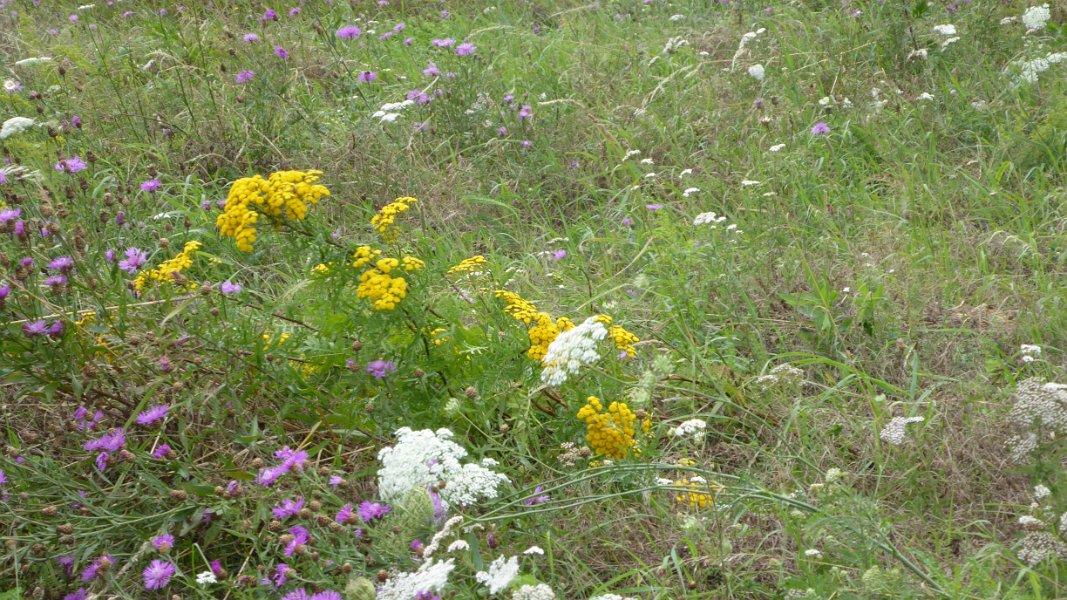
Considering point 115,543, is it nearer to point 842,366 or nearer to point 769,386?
point 769,386

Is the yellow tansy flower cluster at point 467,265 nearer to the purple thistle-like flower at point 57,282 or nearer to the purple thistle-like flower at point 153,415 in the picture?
the purple thistle-like flower at point 153,415

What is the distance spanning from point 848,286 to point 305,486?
5.95 feet

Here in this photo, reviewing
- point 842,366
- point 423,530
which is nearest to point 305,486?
point 423,530

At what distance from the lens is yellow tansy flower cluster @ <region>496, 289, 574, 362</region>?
2.39m

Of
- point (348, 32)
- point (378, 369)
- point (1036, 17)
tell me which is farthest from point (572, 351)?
point (348, 32)

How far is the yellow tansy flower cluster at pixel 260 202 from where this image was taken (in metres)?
2.24

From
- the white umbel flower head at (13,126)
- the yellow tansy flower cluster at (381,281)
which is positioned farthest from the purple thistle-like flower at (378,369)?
the white umbel flower head at (13,126)

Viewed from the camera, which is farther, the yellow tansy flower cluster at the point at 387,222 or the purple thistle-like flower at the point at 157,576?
the yellow tansy flower cluster at the point at 387,222

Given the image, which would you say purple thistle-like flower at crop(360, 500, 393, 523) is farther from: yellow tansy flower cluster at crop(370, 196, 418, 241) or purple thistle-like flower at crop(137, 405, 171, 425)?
yellow tansy flower cluster at crop(370, 196, 418, 241)

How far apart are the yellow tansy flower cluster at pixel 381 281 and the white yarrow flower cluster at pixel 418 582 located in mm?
669

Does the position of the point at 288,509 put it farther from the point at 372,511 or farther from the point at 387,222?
the point at 387,222

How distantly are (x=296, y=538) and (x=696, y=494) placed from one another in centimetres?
82

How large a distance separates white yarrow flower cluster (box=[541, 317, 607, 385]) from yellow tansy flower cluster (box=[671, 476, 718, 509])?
1.04 ft

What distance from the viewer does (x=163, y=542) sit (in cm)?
199
